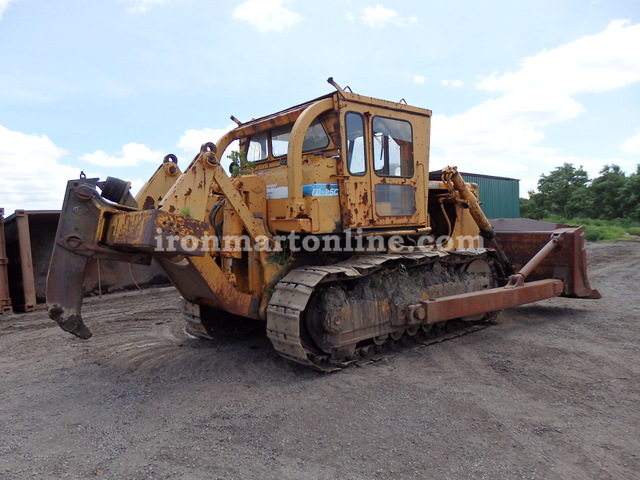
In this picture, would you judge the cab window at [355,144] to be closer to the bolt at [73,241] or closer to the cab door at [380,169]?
the cab door at [380,169]

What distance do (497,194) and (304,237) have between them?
23.4m

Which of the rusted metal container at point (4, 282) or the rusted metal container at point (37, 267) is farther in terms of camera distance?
the rusted metal container at point (37, 267)

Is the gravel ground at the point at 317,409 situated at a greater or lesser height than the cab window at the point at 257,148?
lesser

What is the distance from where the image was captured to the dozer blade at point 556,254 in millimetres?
7922

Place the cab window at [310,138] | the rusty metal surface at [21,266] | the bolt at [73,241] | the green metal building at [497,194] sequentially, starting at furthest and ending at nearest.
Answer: the green metal building at [497,194], the rusty metal surface at [21,266], the cab window at [310,138], the bolt at [73,241]

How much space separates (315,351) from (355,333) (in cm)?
49

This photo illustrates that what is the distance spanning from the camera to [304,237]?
565 cm

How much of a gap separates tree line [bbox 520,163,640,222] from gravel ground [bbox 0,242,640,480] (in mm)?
32179

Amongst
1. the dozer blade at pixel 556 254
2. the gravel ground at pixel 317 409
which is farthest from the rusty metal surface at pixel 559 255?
the gravel ground at pixel 317 409

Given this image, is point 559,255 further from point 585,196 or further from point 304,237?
point 585,196

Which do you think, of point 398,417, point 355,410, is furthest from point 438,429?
point 355,410

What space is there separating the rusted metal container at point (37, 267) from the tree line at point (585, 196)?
33710 millimetres

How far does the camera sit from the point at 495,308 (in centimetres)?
661

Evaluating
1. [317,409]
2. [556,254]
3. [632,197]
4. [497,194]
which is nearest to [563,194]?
[632,197]
